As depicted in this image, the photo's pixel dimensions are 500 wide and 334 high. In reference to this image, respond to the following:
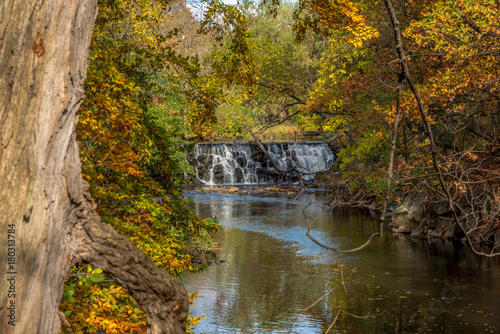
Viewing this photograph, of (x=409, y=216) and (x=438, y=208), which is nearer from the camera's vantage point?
(x=438, y=208)

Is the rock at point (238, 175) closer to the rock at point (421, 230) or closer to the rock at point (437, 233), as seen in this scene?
the rock at point (421, 230)

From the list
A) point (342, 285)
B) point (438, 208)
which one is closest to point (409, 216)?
point (438, 208)

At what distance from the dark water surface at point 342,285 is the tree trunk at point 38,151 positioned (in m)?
4.12

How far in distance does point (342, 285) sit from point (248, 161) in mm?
20326

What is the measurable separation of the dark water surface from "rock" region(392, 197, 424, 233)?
2.46 ft

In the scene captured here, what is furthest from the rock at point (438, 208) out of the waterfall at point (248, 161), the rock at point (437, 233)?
the waterfall at point (248, 161)

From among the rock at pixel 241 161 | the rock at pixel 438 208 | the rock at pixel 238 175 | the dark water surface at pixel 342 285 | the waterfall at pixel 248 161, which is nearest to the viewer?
the dark water surface at pixel 342 285

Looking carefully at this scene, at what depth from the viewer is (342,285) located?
1241cm

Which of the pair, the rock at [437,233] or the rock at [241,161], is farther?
the rock at [241,161]

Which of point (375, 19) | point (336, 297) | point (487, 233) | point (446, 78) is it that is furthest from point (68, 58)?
point (487, 233)

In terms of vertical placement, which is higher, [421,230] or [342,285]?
[421,230]

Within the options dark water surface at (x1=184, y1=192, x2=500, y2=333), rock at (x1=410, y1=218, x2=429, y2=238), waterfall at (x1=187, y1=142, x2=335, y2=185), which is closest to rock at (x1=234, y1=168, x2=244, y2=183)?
waterfall at (x1=187, y1=142, x2=335, y2=185)

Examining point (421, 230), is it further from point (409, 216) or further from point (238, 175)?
point (238, 175)

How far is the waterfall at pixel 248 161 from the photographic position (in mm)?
31297
